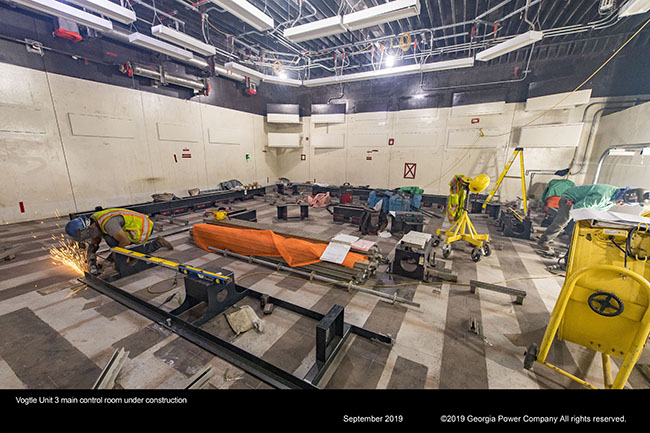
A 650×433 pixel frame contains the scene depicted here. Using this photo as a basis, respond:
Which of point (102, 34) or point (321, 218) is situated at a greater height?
point (102, 34)

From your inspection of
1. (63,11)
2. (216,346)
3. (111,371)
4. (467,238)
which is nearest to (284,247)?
(216,346)

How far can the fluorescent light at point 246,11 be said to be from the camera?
13.1 feet

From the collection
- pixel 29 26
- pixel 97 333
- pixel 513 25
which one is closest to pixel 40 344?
pixel 97 333

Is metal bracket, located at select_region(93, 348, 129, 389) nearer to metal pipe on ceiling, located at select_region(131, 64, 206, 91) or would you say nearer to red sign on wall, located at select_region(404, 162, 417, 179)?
metal pipe on ceiling, located at select_region(131, 64, 206, 91)

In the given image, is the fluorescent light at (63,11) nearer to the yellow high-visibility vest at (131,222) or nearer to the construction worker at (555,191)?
the yellow high-visibility vest at (131,222)

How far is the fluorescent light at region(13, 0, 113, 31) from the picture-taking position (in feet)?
13.6

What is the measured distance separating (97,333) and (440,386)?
11.1ft

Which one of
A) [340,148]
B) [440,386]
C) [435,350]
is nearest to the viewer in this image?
[440,386]

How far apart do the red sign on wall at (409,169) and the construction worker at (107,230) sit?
29.3 feet

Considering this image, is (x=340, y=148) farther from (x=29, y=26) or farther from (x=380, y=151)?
(x=29, y=26)

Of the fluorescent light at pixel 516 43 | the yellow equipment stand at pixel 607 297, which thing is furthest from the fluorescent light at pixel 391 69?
the yellow equipment stand at pixel 607 297

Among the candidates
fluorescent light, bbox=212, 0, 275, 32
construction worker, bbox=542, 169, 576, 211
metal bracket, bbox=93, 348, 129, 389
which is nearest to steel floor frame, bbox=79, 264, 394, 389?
metal bracket, bbox=93, 348, 129, 389

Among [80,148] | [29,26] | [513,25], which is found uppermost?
[513,25]

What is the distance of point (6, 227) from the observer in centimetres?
531
